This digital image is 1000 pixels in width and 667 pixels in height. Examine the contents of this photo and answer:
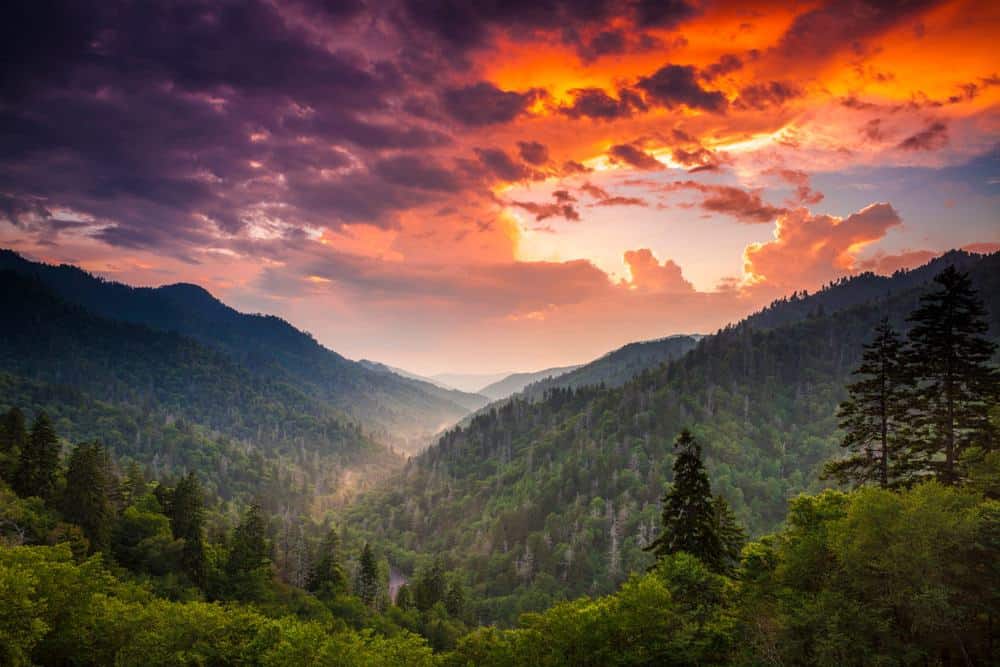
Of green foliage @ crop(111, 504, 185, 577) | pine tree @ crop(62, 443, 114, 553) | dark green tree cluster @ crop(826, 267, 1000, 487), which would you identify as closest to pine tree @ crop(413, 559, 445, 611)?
green foliage @ crop(111, 504, 185, 577)

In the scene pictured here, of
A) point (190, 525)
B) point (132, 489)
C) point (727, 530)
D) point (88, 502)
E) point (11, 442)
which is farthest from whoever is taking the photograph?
point (132, 489)

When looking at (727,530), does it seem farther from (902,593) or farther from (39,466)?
(39,466)

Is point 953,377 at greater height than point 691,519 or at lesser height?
greater

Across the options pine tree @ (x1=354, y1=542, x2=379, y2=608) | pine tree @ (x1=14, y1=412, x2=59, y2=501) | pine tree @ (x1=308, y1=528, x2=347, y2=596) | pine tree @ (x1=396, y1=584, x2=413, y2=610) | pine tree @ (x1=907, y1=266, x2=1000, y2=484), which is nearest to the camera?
pine tree @ (x1=907, y1=266, x2=1000, y2=484)

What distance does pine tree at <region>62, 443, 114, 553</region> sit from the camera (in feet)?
261

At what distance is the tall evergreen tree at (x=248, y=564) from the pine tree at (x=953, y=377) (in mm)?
92085

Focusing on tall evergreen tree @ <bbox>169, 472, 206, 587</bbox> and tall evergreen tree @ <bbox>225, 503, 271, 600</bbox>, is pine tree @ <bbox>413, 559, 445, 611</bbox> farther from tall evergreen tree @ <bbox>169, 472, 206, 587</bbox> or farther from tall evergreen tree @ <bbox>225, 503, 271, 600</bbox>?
tall evergreen tree @ <bbox>169, 472, 206, 587</bbox>

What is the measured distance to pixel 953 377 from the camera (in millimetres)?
37312

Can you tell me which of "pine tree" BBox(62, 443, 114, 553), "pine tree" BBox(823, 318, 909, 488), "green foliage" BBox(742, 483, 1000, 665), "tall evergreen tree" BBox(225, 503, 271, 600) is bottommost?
"tall evergreen tree" BBox(225, 503, 271, 600)

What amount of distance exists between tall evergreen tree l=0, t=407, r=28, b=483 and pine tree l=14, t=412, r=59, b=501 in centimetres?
200

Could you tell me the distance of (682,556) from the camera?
126ft

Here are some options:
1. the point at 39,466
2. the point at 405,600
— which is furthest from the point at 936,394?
the point at 39,466

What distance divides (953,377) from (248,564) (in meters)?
98.7

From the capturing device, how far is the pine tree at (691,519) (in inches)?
1735
